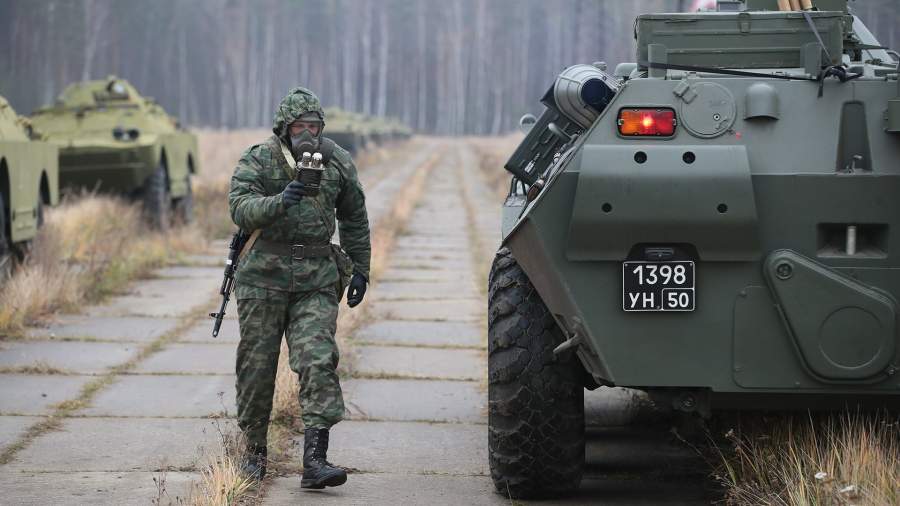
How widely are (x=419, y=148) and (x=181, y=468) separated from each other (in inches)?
2095

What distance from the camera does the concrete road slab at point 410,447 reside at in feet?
22.5

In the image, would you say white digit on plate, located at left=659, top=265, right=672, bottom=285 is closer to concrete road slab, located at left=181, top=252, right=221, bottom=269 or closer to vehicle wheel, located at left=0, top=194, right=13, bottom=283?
vehicle wheel, located at left=0, top=194, right=13, bottom=283

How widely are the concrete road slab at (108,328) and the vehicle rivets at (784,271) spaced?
6.01 m

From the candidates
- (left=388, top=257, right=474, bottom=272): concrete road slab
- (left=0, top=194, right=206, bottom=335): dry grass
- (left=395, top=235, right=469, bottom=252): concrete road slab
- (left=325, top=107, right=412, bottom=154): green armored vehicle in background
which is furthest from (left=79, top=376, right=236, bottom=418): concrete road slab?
(left=325, top=107, right=412, bottom=154): green armored vehicle in background

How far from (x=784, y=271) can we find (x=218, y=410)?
145 inches

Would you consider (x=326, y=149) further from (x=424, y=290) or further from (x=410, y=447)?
(x=424, y=290)

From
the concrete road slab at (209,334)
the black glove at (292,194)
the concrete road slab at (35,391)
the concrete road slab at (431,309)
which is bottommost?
the concrete road slab at (431,309)

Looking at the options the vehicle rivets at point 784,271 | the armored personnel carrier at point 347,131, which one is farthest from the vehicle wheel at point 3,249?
the armored personnel carrier at point 347,131

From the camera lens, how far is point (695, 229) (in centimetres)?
532

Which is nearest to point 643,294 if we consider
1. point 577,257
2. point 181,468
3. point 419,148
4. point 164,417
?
point 577,257

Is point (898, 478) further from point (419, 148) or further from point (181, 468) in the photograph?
point (419, 148)

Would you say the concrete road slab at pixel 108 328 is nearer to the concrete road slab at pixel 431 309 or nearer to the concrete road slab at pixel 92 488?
the concrete road slab at pixel 431 309

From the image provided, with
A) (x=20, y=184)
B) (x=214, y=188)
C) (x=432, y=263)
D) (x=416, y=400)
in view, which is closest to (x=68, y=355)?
(x=416, y=400)

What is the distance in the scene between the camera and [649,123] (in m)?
5.44
